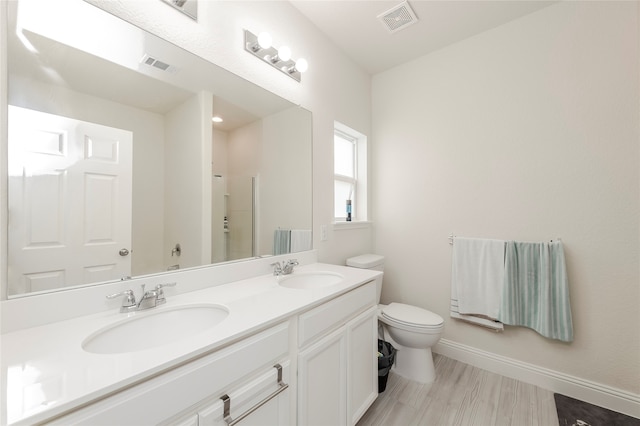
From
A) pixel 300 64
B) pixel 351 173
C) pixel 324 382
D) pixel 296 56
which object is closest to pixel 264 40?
pixel 300 64

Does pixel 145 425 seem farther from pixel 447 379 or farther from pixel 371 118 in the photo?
pixel 371 118

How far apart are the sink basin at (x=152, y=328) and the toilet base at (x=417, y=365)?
1.52 meters

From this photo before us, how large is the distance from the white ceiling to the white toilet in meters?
2.20

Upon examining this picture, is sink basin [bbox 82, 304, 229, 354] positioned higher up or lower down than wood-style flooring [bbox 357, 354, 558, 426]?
higher up

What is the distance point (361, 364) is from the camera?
1.39 m

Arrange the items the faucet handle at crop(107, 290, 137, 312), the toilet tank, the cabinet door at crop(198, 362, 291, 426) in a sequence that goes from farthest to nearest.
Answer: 1. the toilet tank
2. the faucet handle at crop(107, 290, 137, 312)
3. the cabinet door at crop(198, 362, 291, 426)

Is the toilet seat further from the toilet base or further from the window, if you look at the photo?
the window

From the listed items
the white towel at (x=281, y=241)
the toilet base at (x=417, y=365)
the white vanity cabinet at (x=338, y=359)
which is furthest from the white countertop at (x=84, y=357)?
the toilet base at (x=417, y=365)

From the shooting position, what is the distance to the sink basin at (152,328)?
0.80 metres

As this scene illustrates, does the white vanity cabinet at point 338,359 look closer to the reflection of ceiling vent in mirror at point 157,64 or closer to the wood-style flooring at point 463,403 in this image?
the wood-style flooring at point 463,403

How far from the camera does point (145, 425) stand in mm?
574

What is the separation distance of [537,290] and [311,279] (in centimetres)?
156

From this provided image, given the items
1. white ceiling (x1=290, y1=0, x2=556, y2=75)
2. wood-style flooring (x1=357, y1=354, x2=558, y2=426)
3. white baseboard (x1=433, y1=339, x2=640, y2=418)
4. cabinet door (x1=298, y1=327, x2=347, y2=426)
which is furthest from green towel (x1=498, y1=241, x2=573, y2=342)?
white ceiling (x1=290, y1=0, x2=556, y2=75)

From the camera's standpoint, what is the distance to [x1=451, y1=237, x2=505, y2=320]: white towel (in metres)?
1.87
